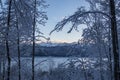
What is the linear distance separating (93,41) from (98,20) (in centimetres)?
241

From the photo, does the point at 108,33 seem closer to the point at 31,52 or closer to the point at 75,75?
the point at 75,75

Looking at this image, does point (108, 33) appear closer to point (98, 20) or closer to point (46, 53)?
point (98, 20)

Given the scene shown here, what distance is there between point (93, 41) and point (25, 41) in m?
7.04

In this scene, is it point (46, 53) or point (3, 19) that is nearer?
point (3, 19)

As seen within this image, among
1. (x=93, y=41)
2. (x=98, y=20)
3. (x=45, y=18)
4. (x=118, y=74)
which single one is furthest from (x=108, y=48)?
(x=118, y=74)

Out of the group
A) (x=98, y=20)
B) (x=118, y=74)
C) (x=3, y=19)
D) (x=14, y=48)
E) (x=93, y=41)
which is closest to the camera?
(x=118, y=74)

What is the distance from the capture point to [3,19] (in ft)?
65.7

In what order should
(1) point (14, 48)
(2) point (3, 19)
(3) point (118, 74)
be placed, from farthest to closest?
(1) point (14, 48)
(2) point (3, 19)
(3) point (118, 74)

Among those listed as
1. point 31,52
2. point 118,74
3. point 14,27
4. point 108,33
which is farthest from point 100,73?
point 118,74

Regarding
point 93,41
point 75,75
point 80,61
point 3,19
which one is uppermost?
point 3,19

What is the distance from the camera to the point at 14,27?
2186cm

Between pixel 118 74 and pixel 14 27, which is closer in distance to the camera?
pixel 118 74

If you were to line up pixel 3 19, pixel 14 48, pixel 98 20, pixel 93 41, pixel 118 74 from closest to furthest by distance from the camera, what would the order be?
1. pixel 118 74
2. pixel 3 19
3. pixel 98 20
4. pixel 93 41
5. pixel 14 48

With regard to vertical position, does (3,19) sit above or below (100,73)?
above
